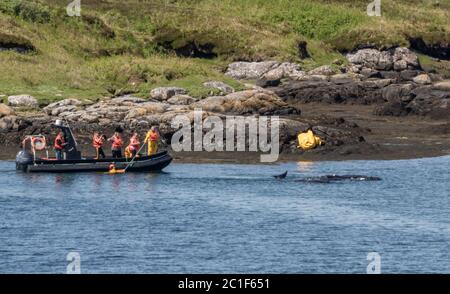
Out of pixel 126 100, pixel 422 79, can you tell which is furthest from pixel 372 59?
pixel 126 100

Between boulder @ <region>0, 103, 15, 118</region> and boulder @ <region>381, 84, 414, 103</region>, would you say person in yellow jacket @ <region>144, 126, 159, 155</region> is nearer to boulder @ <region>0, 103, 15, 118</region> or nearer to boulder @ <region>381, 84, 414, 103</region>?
boulder @ <region>0, 103, 15, 118</region>

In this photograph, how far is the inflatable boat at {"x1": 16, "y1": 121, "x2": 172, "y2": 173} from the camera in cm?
4825

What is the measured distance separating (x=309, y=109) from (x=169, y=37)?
1531 cm

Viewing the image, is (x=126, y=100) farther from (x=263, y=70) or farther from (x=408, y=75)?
(x=408, y=75)

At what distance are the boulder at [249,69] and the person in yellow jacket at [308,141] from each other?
77.4 ft

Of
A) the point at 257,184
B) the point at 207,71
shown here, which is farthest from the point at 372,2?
the point at 257,184

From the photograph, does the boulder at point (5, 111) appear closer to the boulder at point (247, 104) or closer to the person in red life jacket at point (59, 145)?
the person in red life jacket at point (59, 145)

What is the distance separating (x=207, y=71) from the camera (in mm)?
70500

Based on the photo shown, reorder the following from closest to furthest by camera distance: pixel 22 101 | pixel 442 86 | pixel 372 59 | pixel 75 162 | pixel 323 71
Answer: pixel 75 162 < pixel 22 101 < pixel 442 86 < pixel 323 71 < pixel 372 59

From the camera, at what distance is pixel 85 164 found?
48312 millimetres

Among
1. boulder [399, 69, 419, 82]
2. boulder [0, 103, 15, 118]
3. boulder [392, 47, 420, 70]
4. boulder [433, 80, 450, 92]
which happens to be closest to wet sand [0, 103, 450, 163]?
boulder [0, 103, 15, 118]

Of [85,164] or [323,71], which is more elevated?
[323,71]
